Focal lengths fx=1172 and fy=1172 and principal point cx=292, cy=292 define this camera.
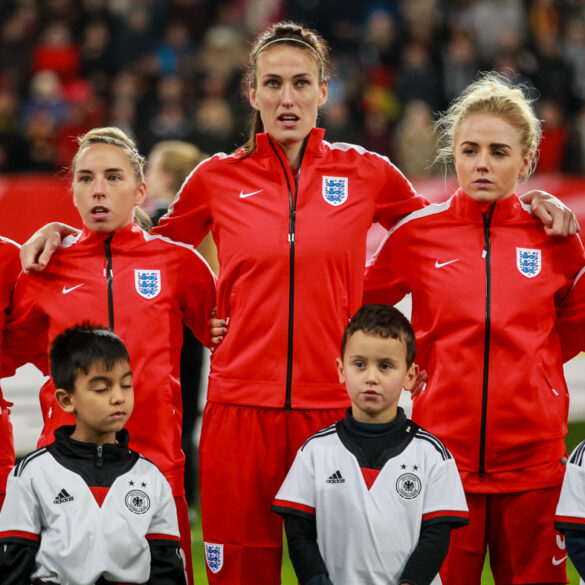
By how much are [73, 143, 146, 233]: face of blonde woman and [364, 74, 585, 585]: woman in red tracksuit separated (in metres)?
1.13

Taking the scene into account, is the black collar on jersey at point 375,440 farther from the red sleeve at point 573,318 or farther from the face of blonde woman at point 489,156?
the face of blonde woman at point 489,156

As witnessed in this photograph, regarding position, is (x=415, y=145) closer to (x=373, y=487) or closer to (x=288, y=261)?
(x=288, y=261)

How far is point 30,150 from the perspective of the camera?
535 inches

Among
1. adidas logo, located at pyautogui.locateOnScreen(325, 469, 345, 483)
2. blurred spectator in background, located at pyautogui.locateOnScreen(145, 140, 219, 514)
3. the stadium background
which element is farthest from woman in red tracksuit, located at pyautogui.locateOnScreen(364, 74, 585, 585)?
the stadium background

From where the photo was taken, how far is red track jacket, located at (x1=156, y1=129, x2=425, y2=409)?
4.45 metres

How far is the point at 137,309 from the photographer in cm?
452

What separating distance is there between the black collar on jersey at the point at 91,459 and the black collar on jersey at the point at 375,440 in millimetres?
761

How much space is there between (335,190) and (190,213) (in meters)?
0.60

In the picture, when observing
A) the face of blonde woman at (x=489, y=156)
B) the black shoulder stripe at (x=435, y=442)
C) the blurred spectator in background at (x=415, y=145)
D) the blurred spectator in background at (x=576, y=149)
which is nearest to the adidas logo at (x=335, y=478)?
the black shoulder stripe at (x=435, y=442)

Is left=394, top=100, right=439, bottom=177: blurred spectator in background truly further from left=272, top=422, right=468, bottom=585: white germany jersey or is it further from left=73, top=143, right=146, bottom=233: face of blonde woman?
left=272, top=422, right=468, bottom=585: white germany jersey

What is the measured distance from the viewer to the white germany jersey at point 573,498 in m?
3.99

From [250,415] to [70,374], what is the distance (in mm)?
755

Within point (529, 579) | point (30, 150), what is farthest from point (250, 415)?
point (30, 150)

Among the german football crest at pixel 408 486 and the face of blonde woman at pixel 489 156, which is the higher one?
the face of blonde woman at pixel 489 156
